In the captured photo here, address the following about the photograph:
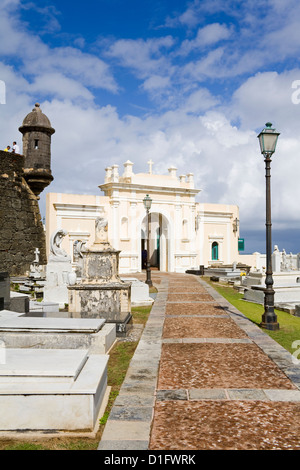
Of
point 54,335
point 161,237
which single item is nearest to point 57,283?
point 54,335

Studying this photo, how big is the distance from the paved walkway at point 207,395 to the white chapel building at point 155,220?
2043cm

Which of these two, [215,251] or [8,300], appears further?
Result: [215,251]

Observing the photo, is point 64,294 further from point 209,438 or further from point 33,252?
point 209,438

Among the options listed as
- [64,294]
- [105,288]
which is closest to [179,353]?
[105,288]

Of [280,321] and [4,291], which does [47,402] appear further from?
[280,321]

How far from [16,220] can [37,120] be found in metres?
5.10

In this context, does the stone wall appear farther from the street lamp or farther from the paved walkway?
the street lamp

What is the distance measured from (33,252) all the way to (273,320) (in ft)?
47.4

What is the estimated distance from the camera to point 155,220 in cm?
3534

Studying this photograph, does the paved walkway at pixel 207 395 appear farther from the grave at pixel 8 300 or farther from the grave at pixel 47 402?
the grave at pixel 8 300

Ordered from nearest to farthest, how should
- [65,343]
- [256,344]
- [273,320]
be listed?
1. [65,343]
2. [256,344]
3. [273,320]

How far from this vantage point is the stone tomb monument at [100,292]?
9543 millimetres

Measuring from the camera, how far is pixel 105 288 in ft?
31.5
